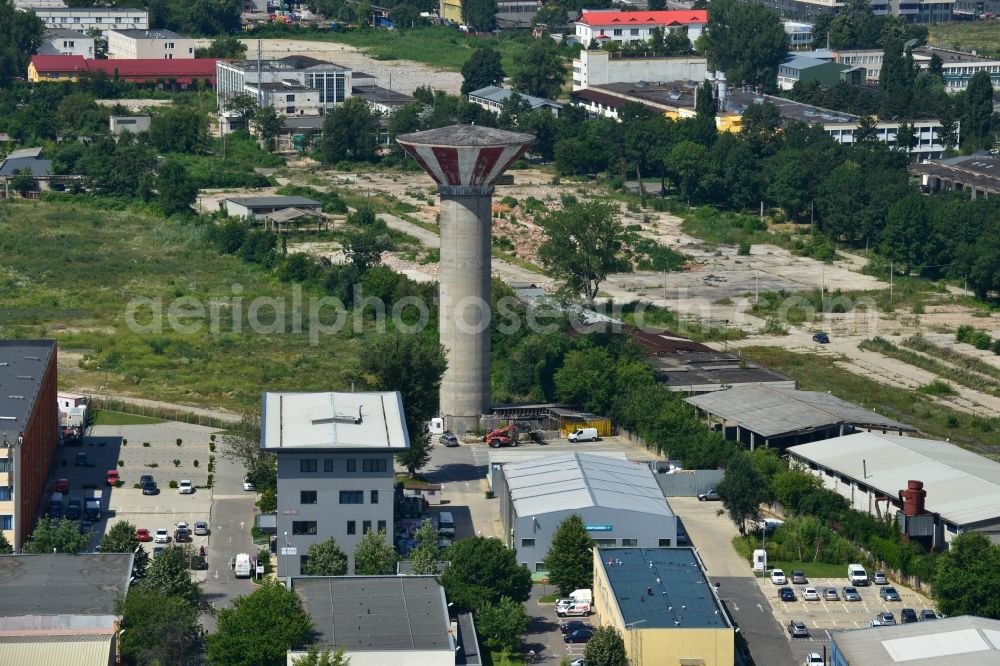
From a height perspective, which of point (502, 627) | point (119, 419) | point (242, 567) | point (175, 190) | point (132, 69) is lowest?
point (119, 419)

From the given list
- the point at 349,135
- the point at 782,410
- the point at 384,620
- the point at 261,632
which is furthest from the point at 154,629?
the point at 349,135

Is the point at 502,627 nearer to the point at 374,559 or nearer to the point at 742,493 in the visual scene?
the point at 374,559

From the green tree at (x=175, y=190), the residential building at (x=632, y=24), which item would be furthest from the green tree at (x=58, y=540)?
the residential building at (x=632, y=24)

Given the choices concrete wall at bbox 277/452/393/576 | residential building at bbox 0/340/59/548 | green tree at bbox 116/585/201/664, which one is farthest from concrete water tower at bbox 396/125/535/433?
green tree at bbox 116/585/201/664

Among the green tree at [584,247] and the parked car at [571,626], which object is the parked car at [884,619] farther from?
the green tree at [584,247]

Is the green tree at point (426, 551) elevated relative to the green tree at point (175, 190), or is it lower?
lower

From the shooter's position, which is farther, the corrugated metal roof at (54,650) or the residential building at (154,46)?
the residential building at (154,46)
